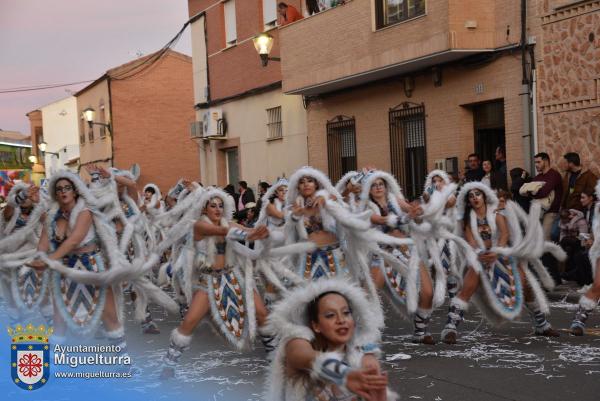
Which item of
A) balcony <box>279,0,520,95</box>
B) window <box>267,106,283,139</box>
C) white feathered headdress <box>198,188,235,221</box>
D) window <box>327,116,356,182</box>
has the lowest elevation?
white feathered headdress <box>198,188,235,221</box>

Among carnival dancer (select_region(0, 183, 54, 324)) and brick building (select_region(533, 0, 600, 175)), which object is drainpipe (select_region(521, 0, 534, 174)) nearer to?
brick building (select_region(533, 0, 600, 175))

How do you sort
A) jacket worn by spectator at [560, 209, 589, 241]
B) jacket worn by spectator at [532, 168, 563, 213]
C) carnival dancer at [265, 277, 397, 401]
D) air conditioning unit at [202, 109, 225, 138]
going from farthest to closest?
air conditioning unit at [202, 109, 225, 138], jacket worn by spectator at [532, 168, 563, 213], jacket worn by spectator at [560, 209, 589, 241], carnival dancer at [265, 277, 397, 401]

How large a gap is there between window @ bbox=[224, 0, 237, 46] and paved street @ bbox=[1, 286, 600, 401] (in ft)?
58.1

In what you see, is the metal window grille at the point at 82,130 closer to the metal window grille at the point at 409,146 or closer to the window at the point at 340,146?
the window at the point at 340,146

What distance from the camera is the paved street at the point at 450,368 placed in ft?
23.3

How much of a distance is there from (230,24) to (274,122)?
3.83m

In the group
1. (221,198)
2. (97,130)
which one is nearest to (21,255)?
(221,198)

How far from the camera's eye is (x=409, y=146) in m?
19.3

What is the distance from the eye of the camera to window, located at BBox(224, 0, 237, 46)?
26844 millimetres

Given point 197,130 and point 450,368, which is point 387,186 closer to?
point 450,368

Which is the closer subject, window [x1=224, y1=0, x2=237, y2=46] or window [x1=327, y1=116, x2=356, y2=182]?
window [x1=327, y1=116, x2=356, y2=182]

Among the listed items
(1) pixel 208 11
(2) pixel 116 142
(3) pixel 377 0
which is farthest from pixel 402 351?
(2) pixel 116 142

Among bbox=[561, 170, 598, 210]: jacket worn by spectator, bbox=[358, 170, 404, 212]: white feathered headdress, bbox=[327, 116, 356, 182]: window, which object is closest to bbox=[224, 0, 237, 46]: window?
bbox=[327, 116, 356, 182]: window

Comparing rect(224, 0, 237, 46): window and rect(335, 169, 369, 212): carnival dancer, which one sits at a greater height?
rect(224, 0, 237, 46): window
